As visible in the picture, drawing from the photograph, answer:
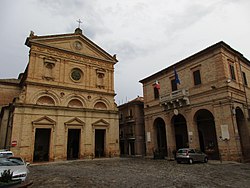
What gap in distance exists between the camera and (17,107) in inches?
829

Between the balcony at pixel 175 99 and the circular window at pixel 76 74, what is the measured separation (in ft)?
37.4

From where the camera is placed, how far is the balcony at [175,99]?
22.6 metres

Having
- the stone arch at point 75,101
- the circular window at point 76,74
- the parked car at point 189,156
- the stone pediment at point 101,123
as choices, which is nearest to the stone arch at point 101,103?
the stone arch at point 75,101

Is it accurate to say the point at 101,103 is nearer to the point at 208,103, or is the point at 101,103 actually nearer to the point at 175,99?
the point at 175,99

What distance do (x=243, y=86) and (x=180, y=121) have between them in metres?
9.23

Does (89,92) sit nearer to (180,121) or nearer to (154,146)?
(154,146)

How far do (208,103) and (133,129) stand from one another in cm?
1485

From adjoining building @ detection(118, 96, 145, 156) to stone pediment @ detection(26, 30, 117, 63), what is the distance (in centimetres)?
871

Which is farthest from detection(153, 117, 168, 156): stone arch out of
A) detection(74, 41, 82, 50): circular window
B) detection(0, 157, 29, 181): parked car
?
detection(0, 157, 29, 181): parked car

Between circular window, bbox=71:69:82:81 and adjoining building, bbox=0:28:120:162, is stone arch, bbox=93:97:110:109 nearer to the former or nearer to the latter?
adjoining building, bbox=0:28:120:162

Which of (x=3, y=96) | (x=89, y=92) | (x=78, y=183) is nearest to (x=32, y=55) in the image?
(x=89, y=92)

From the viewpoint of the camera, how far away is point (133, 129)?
32.5 m

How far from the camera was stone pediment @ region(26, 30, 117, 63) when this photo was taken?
80.0ft

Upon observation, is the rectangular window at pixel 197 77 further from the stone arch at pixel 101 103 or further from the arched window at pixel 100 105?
the arched window at pixel 100 105
